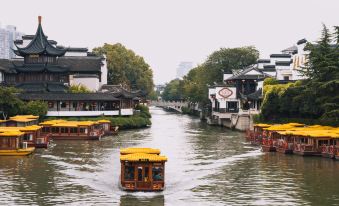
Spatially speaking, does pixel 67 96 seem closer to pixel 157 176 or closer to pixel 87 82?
pixel 87 82

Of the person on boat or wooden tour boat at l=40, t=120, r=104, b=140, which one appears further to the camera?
wooden tour boat at l=40, t=120, r=104, b=140

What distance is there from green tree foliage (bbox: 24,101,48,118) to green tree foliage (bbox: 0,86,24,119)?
128 cm

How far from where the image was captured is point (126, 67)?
130500 mm

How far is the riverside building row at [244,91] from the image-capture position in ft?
270

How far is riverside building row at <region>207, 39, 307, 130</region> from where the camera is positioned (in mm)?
82438

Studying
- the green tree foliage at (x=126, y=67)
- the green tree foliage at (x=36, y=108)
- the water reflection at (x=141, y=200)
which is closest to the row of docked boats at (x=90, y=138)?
the water reflection at (x=141, y=200)

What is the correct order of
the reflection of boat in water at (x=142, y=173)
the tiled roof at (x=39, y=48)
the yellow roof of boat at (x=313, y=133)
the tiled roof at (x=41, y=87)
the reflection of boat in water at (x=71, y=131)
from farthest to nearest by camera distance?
the tiled roof at (x=39, y=48)
the tiled roof at (x=41, y=87)
the reflection of boat in water at (x=71, y=131)
the yellow roof of boat at (x=313, y=133)
the reflection of boat in water at (x=142, y=173)

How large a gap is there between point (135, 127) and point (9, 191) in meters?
52.4

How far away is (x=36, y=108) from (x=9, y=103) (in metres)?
5.91

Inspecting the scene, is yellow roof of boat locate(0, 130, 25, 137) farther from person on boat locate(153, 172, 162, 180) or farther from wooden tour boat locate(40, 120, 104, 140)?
person on boat locate(153, 172, 162, 180)

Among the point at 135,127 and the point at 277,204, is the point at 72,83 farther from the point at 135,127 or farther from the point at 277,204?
the point at 277,204

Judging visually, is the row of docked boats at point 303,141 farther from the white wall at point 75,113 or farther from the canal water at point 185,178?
the white wall at point 75,113

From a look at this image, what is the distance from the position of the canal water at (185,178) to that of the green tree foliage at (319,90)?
26.6ft

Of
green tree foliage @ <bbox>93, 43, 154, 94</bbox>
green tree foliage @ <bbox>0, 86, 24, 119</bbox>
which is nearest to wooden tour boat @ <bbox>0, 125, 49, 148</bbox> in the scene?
green tree foliage @ <bbox>0, 86, 24, 119</bbox>
